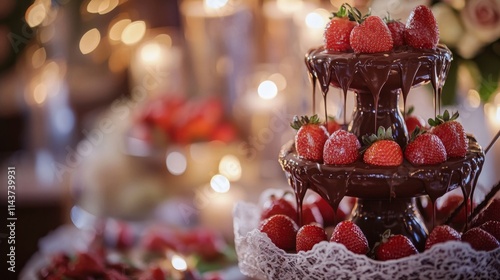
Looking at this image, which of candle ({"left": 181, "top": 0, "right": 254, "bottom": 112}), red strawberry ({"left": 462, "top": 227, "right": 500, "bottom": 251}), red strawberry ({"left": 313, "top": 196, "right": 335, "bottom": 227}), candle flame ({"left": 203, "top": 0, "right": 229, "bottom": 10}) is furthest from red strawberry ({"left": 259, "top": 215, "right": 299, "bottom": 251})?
candle flame ({"left": 203, "top": 0, "right": 229, "bottom": 10})

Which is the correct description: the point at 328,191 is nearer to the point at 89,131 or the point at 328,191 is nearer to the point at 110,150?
the point at 110,150

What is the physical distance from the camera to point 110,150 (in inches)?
122

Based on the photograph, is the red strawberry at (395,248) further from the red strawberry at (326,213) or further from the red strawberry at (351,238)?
the red strawberry at (326,213)

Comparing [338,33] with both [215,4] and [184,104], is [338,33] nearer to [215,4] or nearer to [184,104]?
[184,104]

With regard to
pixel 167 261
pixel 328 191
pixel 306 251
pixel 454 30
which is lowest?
pixel 167 261

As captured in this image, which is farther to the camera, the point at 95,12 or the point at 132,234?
the point at 95,12

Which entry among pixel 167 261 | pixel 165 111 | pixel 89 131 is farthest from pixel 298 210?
pixel 89 131

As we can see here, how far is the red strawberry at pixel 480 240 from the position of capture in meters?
1.34

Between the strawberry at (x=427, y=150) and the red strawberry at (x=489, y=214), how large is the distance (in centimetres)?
21

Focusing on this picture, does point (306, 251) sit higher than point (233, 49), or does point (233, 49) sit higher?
point (233, 49)

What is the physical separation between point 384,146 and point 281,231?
0.91 ft

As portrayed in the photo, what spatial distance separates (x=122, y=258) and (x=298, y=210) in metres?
0.76

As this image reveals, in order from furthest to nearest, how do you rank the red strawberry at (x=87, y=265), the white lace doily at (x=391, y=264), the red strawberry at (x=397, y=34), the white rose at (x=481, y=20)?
the white rose at (x=481, y=20) → the red strawberry at (x=87, y=265) → the red strawberry at (x=397, y=34) → the white lace doily at (x=391, y=264)

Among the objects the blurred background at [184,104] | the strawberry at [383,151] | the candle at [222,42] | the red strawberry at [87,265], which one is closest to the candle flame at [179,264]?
the red strawberry at [87,265]
